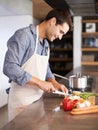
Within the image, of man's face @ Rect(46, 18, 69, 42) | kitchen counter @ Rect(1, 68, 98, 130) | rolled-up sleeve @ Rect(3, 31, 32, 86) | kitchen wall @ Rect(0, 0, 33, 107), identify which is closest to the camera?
kitchen counter @ Rect(1, 68, 98, 130)

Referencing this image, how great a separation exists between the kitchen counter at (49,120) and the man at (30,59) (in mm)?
191

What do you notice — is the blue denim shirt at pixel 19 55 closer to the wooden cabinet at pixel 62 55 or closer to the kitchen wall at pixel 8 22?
the kitchen wall at pixel 8 22

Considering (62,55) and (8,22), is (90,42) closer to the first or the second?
(8,22)

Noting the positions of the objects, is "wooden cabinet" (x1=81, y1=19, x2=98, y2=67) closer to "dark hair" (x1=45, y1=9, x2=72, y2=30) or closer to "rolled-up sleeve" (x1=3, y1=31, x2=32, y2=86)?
"dark hair" (x1=45, y1=9, x2=72, y2=30)

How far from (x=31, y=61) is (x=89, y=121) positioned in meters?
0.68

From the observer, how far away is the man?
1744 mm

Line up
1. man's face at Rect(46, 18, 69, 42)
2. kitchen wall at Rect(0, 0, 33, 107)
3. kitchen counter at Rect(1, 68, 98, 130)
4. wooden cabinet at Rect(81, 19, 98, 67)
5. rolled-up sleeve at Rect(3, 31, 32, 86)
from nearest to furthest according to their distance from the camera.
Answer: kitchen counter at Rect(1, 68, 98, 130) → rolled-up sleeve at Rect(3, 31, 32, 86) → man's face at Rect(46, 18, 69, 42) → kitchen wall at Rect(0, 0, 33, 107) → wooden cabinet at Rect(81, 19, 98, 67)

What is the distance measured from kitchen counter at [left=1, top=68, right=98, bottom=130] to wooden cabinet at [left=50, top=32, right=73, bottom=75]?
5.86 metres

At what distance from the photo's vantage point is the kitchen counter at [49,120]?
4.25 ft

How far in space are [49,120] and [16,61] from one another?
1.62 ft

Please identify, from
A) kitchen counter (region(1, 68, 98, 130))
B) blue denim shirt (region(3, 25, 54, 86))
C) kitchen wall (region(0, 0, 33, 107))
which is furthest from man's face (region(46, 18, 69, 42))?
kitchen wall (region(0, 0, 33, 107))

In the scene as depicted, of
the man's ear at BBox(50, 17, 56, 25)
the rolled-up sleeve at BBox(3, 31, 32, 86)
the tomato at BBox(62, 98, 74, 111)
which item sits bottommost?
the tomato at BBox(62, 98, 74, 111)

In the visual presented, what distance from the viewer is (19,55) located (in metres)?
1.77

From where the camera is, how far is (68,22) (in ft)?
6.02
